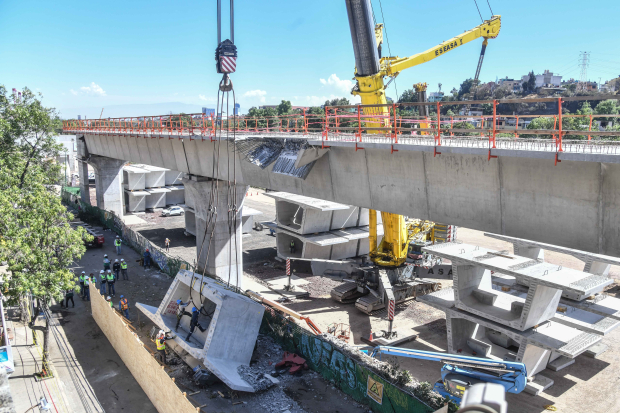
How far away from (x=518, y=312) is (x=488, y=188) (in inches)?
304

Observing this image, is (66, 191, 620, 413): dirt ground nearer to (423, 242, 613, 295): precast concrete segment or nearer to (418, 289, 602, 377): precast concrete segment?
(418, 289, 602, 377): precast concrete segment

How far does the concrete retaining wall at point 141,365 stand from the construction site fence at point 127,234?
4.48m

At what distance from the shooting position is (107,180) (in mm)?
40375

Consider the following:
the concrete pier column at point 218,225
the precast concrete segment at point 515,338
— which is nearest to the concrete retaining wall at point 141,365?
the concrete pier column at point 218,225

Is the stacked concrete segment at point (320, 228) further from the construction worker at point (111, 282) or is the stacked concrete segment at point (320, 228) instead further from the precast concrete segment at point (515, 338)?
the construction worker at point (111, 282)

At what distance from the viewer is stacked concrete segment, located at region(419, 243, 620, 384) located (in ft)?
47.5

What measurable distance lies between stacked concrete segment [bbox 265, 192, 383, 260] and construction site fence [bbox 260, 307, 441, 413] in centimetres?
1114

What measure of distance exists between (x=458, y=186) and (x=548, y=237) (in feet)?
7.98

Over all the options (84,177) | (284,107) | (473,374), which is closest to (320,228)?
(473,374)

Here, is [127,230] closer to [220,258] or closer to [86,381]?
[220,258]

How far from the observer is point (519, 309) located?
16.1 metres

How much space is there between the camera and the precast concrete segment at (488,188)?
8898mm

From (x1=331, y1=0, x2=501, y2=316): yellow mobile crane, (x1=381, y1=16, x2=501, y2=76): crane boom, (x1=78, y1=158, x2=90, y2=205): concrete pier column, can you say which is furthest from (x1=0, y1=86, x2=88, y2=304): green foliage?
(x1=78, y1=158, x2=90, y2=205): concrete pier column

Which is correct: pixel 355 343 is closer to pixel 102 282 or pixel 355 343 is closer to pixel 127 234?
pixel 102 282
